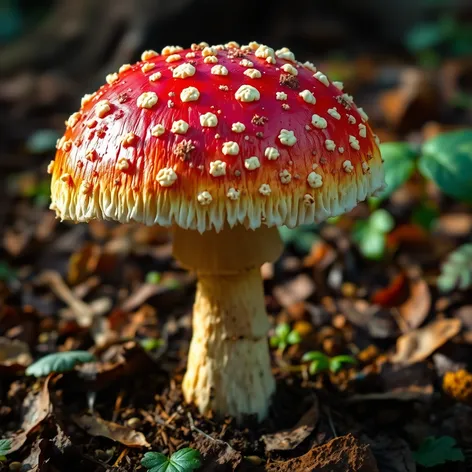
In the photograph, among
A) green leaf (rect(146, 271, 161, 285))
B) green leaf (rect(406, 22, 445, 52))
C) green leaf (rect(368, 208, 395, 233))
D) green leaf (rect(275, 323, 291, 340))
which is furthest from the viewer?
green leaf (rect(406, 22, 445, 52))

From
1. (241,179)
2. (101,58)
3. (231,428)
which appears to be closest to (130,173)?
(241,179)

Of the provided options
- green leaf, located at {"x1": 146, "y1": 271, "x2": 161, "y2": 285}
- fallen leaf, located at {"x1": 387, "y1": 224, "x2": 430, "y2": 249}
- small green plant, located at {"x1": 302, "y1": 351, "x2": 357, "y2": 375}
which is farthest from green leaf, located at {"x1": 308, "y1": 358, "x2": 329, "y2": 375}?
fallen leaf, located at {"x1": 387, "y1": 224, "x2": 430, "y2": 249}

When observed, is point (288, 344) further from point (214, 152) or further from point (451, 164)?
point (214, 152)

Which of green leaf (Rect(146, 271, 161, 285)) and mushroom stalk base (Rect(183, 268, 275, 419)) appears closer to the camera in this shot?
mushroom stalk base (Rect(183, 268, 275, 419))

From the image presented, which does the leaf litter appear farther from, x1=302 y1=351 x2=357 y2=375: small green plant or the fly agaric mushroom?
the fly agaric mushroom

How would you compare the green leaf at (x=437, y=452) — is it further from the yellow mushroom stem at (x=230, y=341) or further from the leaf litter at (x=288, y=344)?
the yellow mushroom stem at (x=230, y=341)

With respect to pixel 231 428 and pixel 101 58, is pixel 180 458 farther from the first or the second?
pixel 101 58
